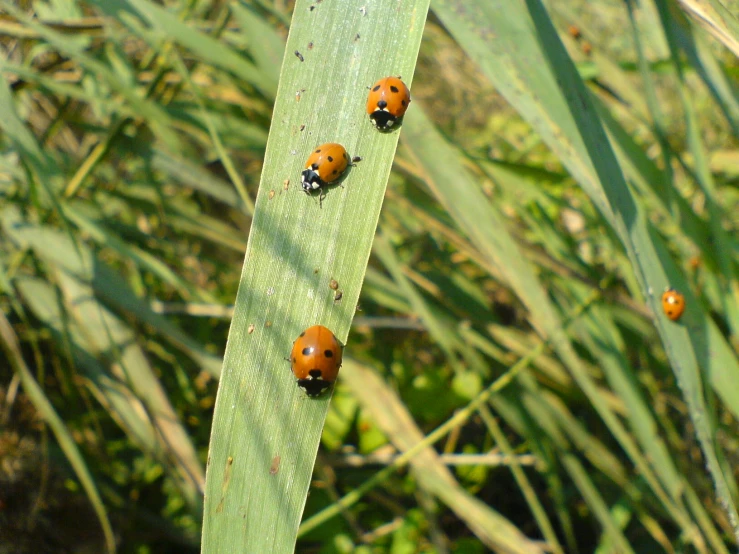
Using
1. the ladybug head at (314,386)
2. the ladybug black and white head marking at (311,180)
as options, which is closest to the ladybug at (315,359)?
the ladybug head at (314,386)

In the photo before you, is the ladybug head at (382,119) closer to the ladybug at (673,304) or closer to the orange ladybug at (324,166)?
the orange ladybug at (324,166)

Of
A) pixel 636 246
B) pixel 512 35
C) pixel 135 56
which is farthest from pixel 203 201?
pixel 636 246

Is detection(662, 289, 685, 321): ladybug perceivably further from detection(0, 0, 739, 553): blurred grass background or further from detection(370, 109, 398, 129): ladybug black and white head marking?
detection(370, 109, 398, 129): ladybug black and white head marking

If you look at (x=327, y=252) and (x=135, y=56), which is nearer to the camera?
(x=327, y=252)

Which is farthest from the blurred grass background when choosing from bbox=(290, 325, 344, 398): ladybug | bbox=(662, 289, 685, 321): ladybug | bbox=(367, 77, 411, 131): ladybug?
bbox=(290, 325, 344, 398): ladybug

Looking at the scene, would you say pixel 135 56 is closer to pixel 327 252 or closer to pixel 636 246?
pixel 327 252

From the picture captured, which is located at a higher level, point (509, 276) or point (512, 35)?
point (512, 35)

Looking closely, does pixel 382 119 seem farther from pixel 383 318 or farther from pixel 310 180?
pixel 383 318
